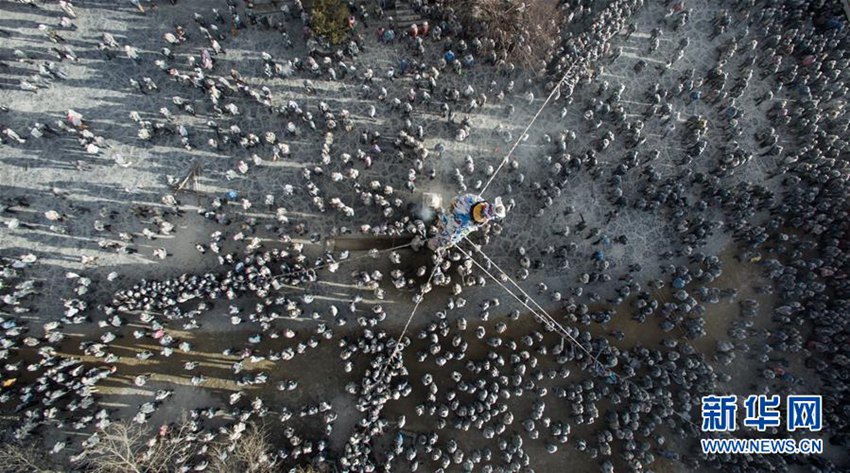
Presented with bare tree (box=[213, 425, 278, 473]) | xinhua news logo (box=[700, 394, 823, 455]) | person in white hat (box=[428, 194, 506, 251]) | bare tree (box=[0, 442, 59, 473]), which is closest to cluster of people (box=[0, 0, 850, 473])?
person in white hat (box=[428, 194, 506, 251])

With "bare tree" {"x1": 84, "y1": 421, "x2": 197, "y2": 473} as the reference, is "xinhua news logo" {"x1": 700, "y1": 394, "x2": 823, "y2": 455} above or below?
above

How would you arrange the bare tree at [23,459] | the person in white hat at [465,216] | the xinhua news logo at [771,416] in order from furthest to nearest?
the xinhua news logo at [771,416] → the bare tree at [23,459] → the person in white hat at [465,216]

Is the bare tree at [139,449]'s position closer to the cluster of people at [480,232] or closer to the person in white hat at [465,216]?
the cluster of people at [480,232]

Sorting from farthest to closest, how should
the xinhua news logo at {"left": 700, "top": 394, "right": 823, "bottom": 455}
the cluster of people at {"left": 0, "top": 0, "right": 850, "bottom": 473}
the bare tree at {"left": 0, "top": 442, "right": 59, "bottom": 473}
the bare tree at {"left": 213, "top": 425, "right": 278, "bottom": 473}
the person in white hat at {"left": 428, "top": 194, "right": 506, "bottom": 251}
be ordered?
the xinhua news logo at {"left": 700, "top": 394, "right": 823, "bottom": 455} → the cluster of people at {"left": 0, "top": 0, "right": 850, "bottom": 473} → the bare tree at {"left": 213, "top": 425, "right": 278, "bottom": 473} → the bare tree at {"left": 0, "top": 442, "right": 59, "bottom": 473} → the person in white hat at {"left": 428, "top": 194, "right": 506, "bottom": 251}

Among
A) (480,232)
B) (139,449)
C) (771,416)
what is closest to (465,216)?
(480,232)

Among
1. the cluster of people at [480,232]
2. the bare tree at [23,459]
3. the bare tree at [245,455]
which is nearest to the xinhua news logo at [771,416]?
the cluster of people at [480,232]

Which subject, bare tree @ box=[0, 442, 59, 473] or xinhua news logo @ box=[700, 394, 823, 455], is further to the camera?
xinhua news logo @ box=[700, 394, 823, 455]

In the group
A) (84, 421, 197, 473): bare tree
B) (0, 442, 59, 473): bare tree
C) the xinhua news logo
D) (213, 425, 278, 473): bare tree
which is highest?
the xinhua news logo

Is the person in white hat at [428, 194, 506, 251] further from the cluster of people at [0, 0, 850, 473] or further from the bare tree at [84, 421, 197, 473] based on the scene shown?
the bare tree at [84, 421, 197, 473]

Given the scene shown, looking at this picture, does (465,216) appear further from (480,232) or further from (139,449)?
(139,449)
